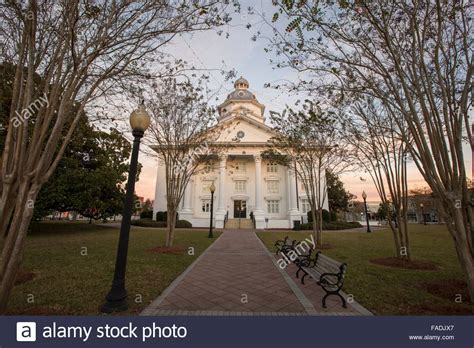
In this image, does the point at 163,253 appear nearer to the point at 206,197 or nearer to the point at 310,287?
the point at 310,287

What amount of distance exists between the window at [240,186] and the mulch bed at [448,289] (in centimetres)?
2910

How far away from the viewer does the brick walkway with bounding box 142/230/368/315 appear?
4.40 meters

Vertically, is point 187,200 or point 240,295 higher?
point 187,200

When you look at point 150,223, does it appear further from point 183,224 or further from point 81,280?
point 81,280

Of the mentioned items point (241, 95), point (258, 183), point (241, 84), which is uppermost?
point (241, 84)

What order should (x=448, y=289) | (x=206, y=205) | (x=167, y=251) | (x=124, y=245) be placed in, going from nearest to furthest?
(x=124, y=245)
(x=448, y=289)
(x=167, y=251)
(x=206, y=205)

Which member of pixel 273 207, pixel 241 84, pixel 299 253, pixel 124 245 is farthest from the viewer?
pixel 241 84

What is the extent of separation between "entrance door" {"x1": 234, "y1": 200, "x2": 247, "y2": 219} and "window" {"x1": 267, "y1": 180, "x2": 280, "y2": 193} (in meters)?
4.31

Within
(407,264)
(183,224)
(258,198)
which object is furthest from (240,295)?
(258,198)

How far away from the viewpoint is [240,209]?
112 feet

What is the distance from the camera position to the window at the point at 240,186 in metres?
35.1

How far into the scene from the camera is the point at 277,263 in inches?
342

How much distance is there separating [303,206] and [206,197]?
14.1 metres

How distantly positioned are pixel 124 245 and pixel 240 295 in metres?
2.72
